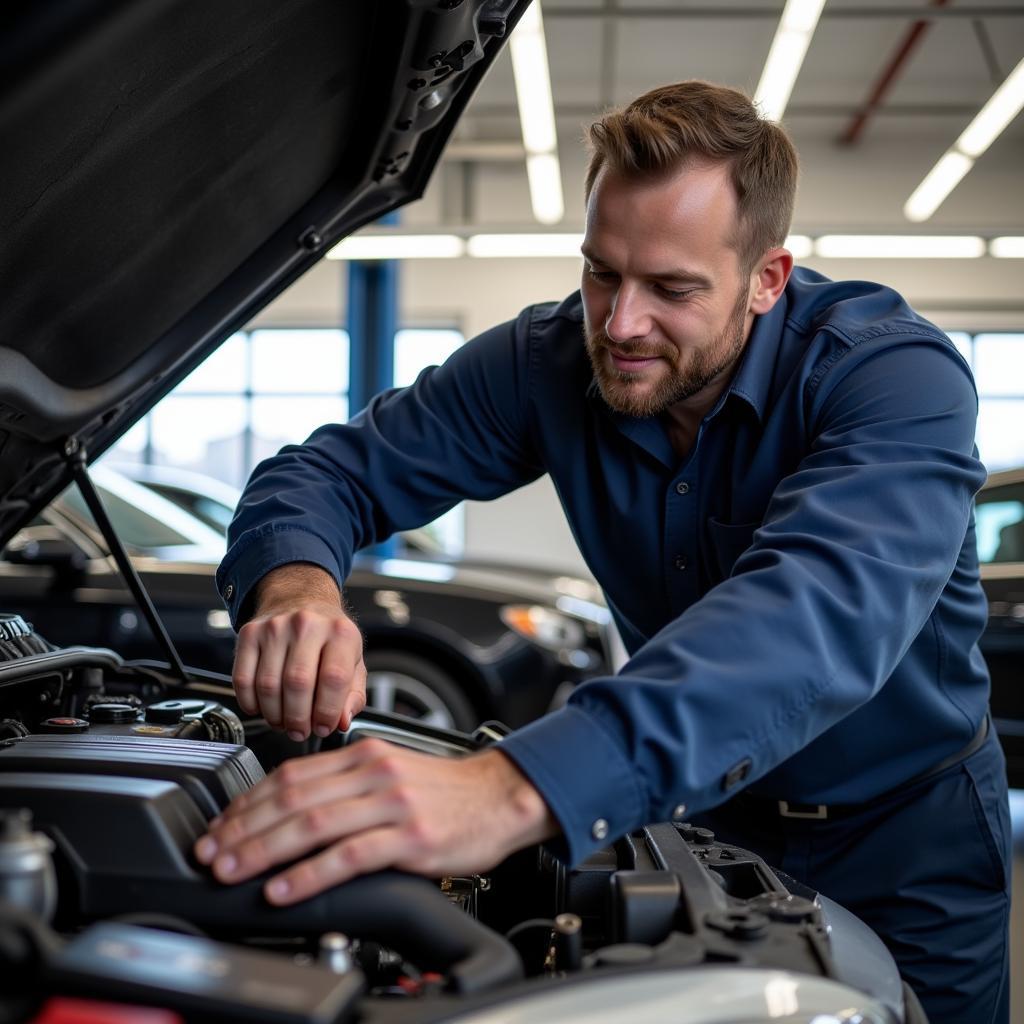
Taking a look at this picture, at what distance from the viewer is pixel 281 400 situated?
35.7 ft

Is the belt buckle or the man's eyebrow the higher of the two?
the man's eyebrow

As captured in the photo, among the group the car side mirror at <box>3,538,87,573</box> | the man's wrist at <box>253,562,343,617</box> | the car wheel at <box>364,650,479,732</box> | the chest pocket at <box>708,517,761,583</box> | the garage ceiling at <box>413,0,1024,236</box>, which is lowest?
the car wheel at <box>364,650,479,732</box>

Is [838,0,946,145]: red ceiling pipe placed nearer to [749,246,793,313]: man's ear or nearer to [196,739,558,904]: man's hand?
[749,246,793,313]: man's ear

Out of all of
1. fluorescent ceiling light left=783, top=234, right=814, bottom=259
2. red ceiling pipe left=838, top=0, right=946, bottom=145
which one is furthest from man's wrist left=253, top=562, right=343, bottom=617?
red ceiling pipe left=838, top=0, right=946, bottom=145

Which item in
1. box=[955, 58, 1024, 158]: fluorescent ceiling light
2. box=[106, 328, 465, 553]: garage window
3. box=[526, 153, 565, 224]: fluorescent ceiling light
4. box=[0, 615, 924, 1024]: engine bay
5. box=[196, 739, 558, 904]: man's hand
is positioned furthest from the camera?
box=[106, 328, 465, 553]: garage window

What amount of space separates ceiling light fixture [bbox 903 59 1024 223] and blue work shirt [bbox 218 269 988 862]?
441 cm

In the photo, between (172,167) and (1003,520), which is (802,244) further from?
(172,167)

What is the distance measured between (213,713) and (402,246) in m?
4.98

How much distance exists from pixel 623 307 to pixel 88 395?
694 millimetres

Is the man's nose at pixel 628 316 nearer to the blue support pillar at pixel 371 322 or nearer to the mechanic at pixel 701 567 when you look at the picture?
the mechanic at pixel 701 567

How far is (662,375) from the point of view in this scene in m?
1.29

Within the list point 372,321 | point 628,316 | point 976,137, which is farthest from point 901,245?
point 628,316

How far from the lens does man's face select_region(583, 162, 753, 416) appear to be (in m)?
1.23

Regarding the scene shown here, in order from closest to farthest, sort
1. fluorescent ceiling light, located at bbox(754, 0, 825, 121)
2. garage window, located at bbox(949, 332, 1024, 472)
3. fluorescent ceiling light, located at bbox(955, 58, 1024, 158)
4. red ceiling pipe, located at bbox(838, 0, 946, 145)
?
fluorescent ceiling light, located at bbox(754, 0, 825, 121) → fluorescent ceiling light, located at bbox(955, 58, 1024, 158) → red ceiling pipe, located at bbox(838, 0, 946, 145) → garage window, located at bbox(949, 332, 1024, 472)
